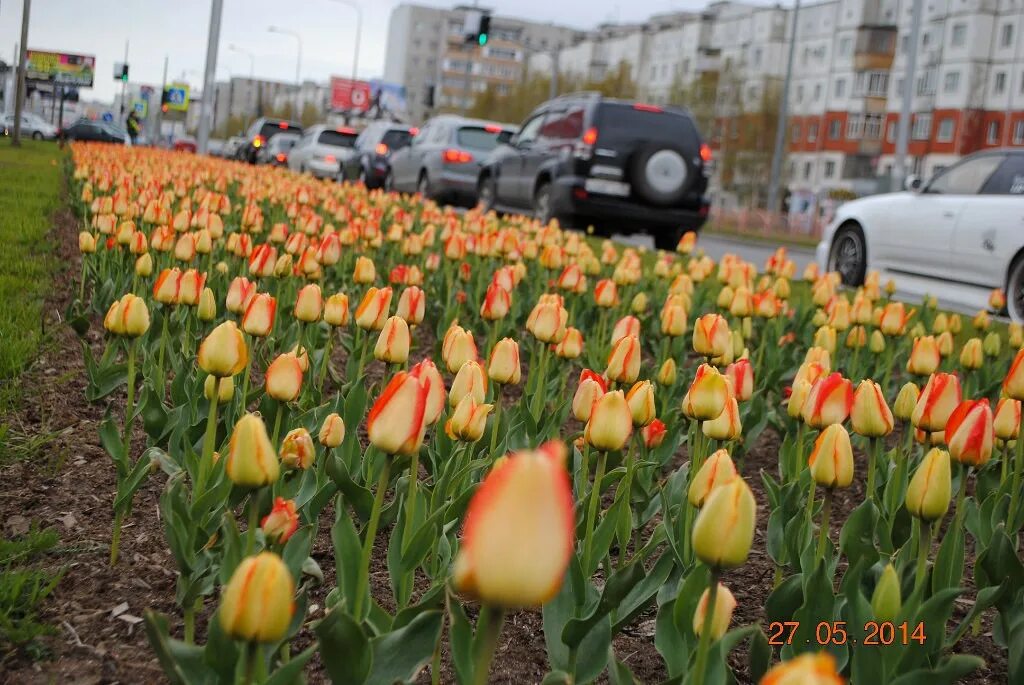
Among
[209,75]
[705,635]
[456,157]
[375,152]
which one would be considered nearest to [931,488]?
[705,635]

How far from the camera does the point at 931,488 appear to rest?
2.01 metres

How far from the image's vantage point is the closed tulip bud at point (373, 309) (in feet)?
9.55

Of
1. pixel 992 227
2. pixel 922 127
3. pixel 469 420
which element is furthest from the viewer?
pixel 922 127

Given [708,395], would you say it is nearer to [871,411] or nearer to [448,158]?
[871,411]

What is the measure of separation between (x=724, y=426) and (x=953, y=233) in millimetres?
7850

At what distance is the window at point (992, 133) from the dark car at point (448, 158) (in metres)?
47.6

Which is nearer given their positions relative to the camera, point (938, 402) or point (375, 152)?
point (938, 402)

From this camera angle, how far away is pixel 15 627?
7.23ft

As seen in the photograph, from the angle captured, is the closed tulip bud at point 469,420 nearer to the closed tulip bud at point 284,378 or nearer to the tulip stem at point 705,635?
the closed tulip bud at point 284,378

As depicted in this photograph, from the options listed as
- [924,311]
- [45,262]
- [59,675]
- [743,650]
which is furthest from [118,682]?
[924,311]

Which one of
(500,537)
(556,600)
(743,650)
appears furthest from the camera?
(743,650)

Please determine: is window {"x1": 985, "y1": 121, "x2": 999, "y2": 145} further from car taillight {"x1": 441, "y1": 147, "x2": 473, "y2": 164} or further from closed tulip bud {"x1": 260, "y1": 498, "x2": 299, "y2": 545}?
closed tulip bud {"x1": 260, "y1": 498, "x2": 299, "y2": 545}

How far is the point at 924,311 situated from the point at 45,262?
4811 mm

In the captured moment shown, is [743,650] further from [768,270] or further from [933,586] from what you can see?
[768,270]
